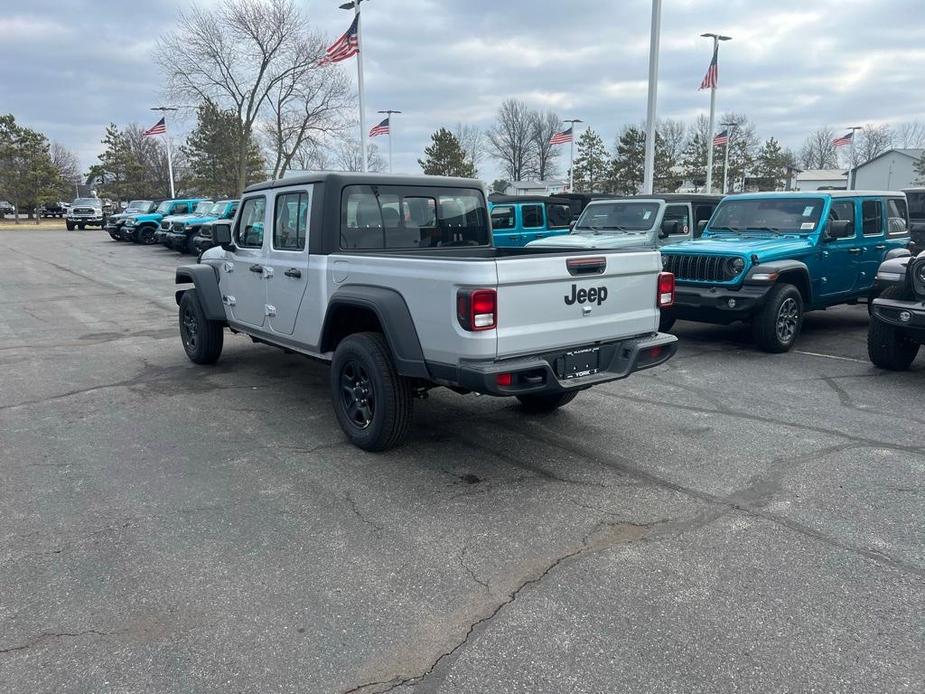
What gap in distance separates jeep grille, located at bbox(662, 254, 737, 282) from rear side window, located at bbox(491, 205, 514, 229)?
587cm

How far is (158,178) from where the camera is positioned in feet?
239

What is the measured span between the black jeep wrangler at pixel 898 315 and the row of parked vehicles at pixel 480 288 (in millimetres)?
18

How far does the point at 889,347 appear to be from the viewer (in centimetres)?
738

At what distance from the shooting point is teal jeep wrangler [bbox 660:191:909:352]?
8312 millimetres

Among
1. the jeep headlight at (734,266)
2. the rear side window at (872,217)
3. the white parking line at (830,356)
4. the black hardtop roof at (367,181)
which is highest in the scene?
the black hardtop roof at (367,181)

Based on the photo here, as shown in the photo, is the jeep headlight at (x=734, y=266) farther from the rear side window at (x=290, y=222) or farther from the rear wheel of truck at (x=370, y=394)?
the rear side window at (x=290, y=222)

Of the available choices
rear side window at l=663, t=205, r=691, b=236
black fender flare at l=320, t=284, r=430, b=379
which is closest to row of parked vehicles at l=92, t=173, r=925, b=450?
black fender flare at l=320, t=284, r=430, b=379

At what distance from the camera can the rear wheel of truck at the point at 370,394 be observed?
15.6 feet

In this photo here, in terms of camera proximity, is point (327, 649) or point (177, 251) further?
point (177, 251)

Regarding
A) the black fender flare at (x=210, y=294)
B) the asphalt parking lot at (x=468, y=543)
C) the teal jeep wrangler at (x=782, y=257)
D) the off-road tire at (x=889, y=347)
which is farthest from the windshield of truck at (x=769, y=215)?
the black fender flare at (x=210, y=294)

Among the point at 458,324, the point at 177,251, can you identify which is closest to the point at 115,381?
the point at 458,324

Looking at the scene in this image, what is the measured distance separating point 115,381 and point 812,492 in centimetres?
655

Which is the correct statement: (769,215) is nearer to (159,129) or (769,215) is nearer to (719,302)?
(719,302)

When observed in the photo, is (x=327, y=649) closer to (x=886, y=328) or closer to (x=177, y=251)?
(x=886, y=328)
